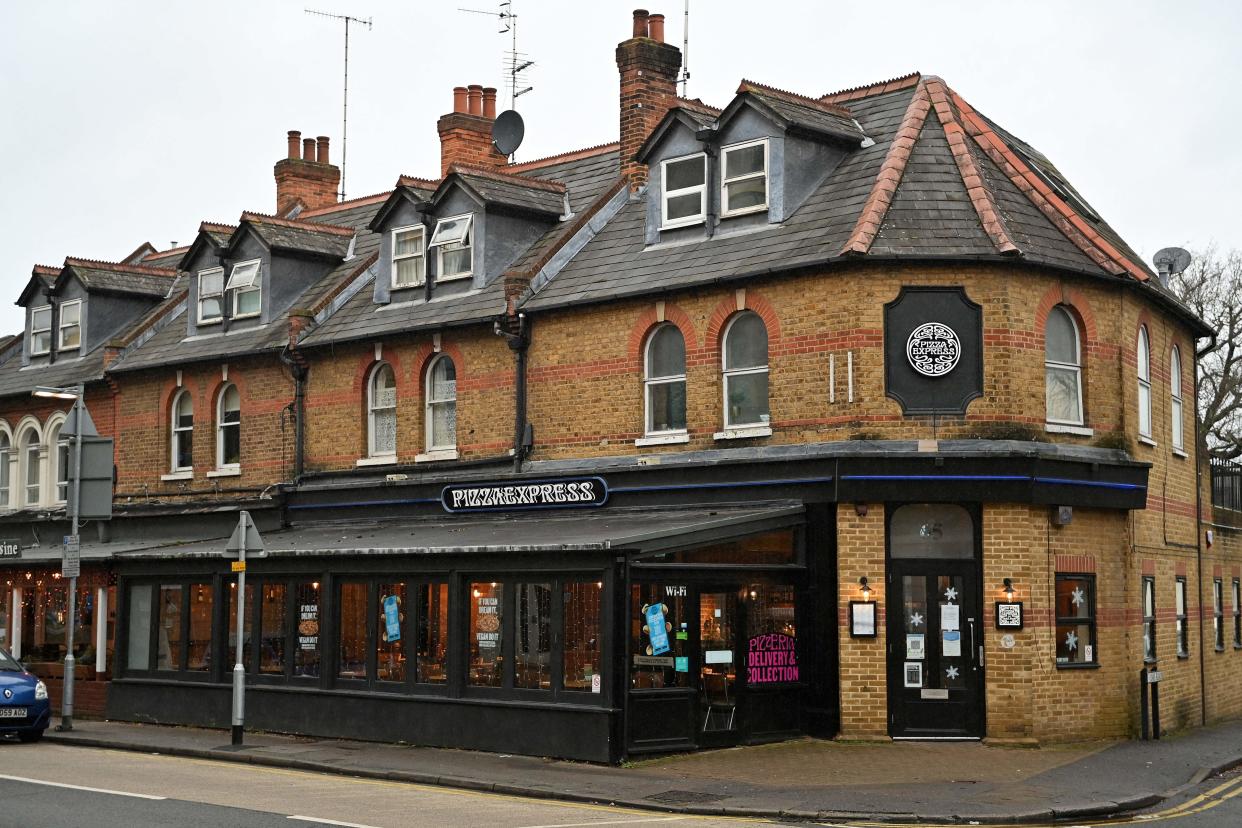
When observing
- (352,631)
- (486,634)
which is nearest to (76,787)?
(486,634)

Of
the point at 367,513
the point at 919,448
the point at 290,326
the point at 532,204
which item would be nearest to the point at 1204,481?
the point at 919,448

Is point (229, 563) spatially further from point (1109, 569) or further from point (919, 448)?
point (1109, 569)

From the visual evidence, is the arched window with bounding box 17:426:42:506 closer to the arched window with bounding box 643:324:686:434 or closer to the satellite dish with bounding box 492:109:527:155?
the satellite dish with bounding box 492:109:527:155

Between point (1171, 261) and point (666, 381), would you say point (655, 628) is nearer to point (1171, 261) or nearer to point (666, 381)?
point (666, 381)

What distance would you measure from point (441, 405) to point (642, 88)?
6.58m

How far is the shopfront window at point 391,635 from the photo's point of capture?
70.0 feet

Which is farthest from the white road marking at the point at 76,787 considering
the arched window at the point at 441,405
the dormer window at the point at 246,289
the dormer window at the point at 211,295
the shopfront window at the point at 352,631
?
the dormer window at the point at 211,295

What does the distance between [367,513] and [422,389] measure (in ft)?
7.81

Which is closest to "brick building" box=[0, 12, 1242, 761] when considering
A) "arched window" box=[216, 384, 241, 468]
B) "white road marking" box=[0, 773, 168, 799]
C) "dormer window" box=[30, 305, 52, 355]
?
"arched window" box=[216, 384, 241, 468]

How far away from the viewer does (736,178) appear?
22.7 meters

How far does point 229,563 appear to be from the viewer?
24.1 metres

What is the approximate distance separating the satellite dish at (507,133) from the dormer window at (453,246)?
4.19 m

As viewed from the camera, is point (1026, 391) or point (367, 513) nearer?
point (1026, 391)

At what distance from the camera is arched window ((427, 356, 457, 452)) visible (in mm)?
25281
